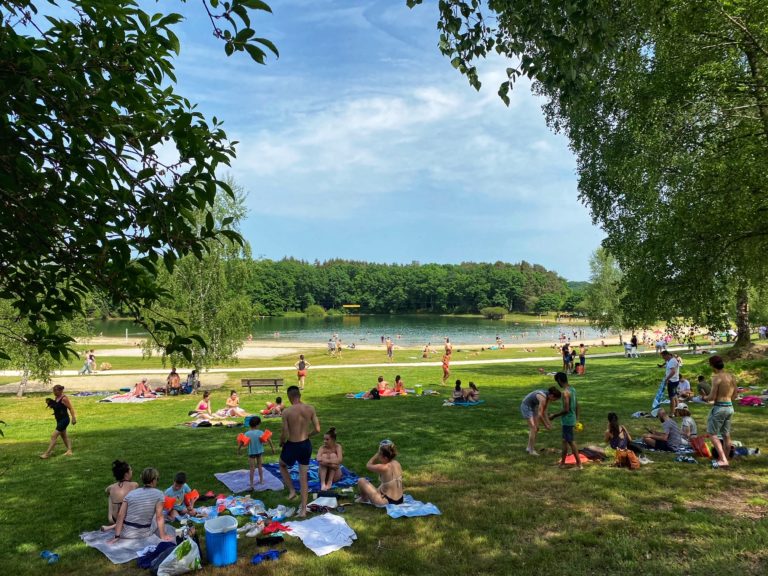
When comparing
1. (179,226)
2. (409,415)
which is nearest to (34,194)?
(179,226)

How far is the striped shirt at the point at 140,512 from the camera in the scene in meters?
7.13

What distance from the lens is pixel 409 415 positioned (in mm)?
16078

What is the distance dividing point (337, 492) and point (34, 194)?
675 cm

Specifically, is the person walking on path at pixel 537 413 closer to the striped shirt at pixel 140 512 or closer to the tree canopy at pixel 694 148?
the tree canopy at pixel 694 148

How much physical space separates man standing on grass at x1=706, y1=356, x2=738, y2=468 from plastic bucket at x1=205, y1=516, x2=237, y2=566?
8722mm

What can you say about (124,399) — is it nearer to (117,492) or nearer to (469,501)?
(117,492)

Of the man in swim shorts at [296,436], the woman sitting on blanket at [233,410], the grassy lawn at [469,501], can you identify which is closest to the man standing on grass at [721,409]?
the grassy lawn at [469,501]

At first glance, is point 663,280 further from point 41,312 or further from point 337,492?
Answer: point 41,312

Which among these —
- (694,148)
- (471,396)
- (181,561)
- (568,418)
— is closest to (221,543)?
(181,561)

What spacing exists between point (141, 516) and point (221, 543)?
1719 mm

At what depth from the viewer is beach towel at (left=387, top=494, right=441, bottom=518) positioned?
7.57 m

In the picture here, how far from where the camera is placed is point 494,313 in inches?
5655

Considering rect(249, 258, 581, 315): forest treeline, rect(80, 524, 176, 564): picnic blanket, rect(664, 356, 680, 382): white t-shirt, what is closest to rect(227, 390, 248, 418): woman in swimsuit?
rect(80, 524, 176, 564): picnic blanket

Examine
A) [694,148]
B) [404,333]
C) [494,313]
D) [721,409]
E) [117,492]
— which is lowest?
[404,333]
